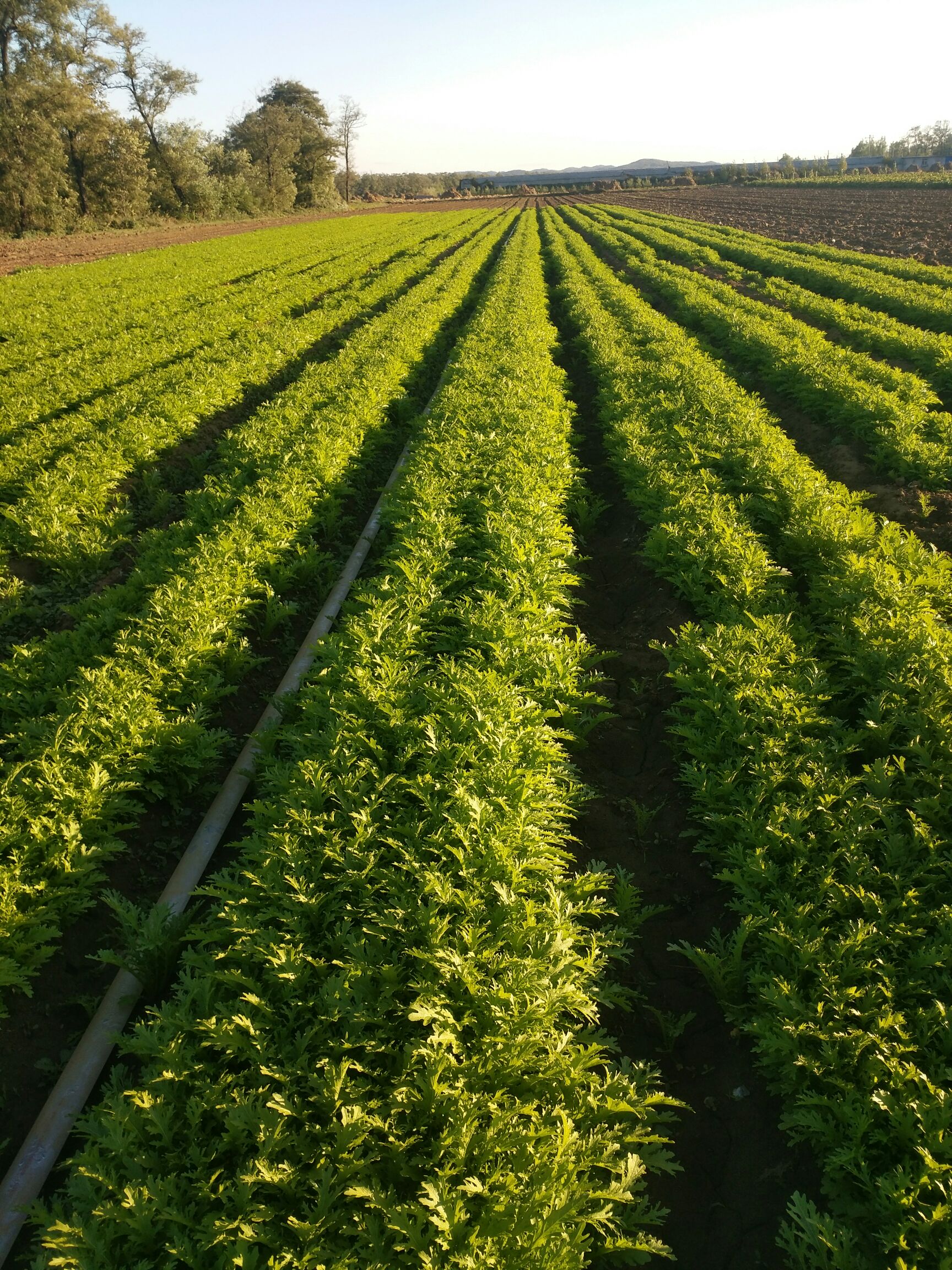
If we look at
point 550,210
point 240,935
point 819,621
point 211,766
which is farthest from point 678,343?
point 550,210

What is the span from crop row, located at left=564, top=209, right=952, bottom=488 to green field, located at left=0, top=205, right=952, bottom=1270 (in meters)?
A: 0.13

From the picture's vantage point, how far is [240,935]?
147 inches

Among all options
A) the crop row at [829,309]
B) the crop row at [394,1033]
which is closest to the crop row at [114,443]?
the crop row at [394,1033]

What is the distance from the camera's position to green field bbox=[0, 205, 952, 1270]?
9.11ft

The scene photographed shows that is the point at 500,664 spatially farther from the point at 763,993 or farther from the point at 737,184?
the point at 737,184

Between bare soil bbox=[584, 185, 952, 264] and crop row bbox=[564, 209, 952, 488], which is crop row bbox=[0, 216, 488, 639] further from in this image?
bare soil bbox=[584, 185, 952, 264]

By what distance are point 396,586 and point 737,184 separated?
371ft

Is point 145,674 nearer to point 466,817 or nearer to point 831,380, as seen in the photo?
point 466,817

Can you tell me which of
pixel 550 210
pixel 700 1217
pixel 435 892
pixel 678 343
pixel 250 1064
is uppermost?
pixel 550 210

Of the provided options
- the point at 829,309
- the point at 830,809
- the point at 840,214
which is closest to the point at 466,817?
the point at 830,809

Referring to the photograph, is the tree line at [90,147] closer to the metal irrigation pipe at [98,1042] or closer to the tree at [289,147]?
the tree at [289,147]

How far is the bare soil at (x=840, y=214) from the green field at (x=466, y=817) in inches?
1029

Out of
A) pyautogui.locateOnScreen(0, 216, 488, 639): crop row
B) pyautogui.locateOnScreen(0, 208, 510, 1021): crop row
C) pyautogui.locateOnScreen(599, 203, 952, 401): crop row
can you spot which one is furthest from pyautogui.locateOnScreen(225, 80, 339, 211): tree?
pyautogui.locateOnScreen(0, 208, 510, 1021): crop row

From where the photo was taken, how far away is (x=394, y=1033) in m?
3.21
